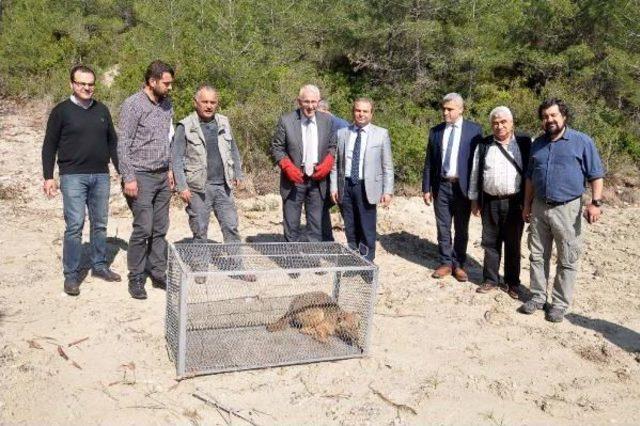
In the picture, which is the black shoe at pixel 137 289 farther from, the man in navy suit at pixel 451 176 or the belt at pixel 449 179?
the belt at pixel 449 179

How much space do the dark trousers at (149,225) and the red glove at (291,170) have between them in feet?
3.57

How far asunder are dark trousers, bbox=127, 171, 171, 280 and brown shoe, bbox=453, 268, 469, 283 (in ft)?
9.50

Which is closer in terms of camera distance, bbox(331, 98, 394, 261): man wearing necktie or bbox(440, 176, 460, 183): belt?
bbox(331, 98, 394, 261): man wearing necktie

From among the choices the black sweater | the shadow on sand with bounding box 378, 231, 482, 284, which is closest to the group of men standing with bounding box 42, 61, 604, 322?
the black sweater

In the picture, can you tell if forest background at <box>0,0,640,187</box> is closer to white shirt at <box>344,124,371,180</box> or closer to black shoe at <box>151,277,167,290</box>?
white shirt at <box>344,124,371,180</box>

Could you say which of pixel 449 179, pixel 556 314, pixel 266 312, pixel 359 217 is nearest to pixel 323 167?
pixel 359 217

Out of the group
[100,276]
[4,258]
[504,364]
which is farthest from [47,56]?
[504,364]

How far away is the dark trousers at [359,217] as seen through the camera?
543 cm

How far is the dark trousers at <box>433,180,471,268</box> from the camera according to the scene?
5.47 metres

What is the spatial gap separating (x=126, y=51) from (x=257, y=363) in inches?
530

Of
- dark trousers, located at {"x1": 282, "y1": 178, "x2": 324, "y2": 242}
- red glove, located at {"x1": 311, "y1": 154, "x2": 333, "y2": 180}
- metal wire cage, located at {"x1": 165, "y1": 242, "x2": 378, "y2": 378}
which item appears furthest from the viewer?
dark trousers, located at {"x1": 282, "y1": 178, "x2": 324, "y2": 242}

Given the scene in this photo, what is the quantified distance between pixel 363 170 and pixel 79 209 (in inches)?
100

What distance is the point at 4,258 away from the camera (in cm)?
575

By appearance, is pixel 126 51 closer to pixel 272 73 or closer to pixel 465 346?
pixel 272 73
